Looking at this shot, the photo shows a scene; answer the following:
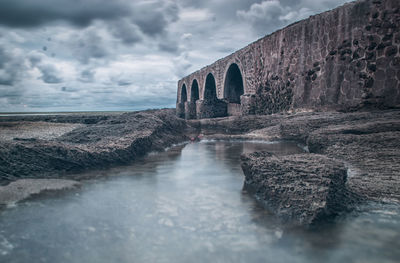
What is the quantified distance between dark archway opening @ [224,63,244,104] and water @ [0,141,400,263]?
13.1 m

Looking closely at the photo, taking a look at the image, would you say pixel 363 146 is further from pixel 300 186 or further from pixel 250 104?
pixel 250 104

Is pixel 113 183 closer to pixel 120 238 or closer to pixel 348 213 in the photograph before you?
pixel 120 238

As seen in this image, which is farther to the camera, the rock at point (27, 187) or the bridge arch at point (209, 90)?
the bridge arch at point (209, 90)

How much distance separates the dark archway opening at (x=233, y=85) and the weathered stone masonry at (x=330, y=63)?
217 cm

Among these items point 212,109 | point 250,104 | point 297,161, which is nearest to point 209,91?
point 212,109

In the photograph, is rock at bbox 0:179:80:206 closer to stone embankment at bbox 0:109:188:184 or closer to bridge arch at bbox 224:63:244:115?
stone embankment at bbox 0:109:188:184

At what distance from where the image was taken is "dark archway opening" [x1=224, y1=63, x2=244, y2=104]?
15712 millimetres

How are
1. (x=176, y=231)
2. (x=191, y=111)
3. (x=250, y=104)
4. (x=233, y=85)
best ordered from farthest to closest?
A: (x=191, y=111) → (x=233, y=85) → (x=250, y=104) → (x=176, y=231)

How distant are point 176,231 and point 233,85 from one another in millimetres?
14703

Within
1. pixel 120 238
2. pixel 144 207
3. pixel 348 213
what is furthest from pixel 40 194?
pixel 348 213

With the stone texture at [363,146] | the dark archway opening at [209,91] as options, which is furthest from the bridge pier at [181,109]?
the stone texture at [363,146]

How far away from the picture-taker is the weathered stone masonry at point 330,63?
6.48 m

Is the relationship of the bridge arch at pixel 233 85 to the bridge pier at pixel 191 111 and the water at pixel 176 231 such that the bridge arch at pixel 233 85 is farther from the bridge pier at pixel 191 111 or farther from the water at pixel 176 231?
the water at pixel 176 231

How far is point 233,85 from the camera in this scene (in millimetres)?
16281
